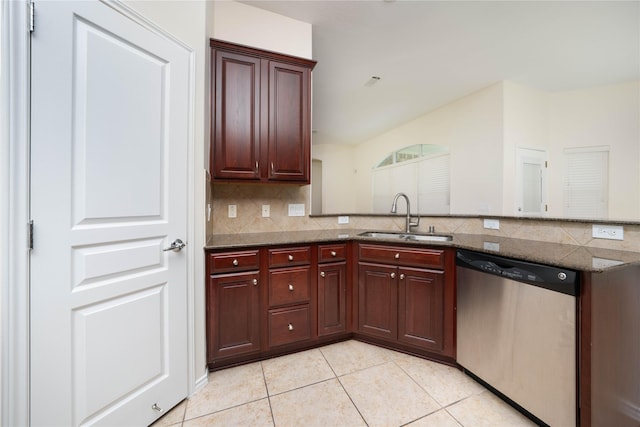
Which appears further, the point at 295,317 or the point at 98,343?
the point at 295,317

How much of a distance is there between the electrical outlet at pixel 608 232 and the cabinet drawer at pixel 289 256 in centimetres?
185

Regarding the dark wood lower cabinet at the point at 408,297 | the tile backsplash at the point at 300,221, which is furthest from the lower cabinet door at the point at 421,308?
the tile backsplash at the point at 300,221

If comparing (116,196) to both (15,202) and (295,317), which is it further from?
(295,317)

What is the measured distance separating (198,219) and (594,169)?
5185 millimetres

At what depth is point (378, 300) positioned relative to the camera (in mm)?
1958

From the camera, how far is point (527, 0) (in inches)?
79.1

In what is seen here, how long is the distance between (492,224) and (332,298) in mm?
1497

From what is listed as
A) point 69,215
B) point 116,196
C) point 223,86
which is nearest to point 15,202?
point 69,215

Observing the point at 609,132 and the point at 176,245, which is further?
the point at 609,132

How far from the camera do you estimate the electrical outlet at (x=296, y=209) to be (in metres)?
2.44

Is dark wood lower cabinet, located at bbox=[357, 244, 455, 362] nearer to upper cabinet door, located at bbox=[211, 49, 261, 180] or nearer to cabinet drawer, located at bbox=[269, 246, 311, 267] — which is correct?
cabinet drawer, located at bbox=[269, 246, 311, 267]

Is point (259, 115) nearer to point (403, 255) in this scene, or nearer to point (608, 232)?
point (403, 255)

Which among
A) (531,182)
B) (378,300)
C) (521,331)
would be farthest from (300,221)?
(531,182)

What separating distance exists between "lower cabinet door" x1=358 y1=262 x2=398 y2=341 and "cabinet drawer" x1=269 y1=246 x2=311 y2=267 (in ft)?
1.54
